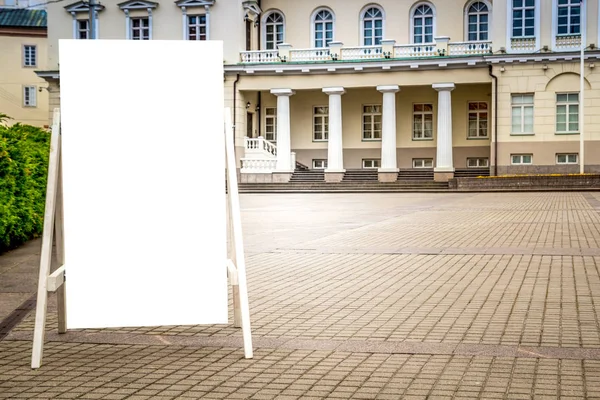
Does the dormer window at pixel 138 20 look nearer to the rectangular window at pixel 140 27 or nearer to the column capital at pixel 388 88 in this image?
the rectangular window at pixel 140 27

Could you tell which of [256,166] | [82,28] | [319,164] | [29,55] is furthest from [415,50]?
[29,55]

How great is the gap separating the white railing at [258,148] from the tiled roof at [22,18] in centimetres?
3616

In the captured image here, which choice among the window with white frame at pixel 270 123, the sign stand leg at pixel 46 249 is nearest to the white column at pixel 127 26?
the window with white frame at pixel 270 123

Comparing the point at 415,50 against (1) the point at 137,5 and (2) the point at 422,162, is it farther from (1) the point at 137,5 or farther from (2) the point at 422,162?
(1) the point at 137,5

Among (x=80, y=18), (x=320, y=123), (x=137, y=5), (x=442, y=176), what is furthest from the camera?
(x=320, y=123)

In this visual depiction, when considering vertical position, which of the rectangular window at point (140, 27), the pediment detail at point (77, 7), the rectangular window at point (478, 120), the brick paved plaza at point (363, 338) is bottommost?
the brick paved plaza at point (363, 338)

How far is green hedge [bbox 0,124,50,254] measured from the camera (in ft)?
41.6

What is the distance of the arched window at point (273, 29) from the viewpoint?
54.4 m

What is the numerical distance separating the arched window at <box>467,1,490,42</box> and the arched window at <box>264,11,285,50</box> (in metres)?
11.3

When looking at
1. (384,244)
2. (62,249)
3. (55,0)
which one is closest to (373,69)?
Result: (55,0)

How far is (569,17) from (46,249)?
43.6 m

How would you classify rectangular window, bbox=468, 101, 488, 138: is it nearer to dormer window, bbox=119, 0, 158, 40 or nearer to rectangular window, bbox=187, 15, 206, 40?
rectangular window, bbox=187, 15, 206, 40

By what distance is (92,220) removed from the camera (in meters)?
6.23

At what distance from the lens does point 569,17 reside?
45562 mm
